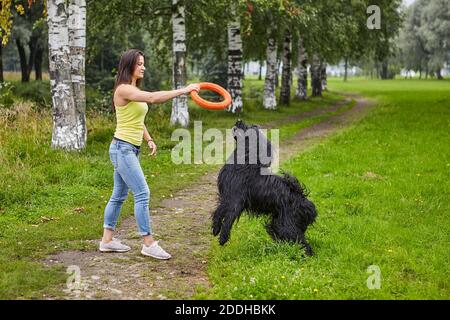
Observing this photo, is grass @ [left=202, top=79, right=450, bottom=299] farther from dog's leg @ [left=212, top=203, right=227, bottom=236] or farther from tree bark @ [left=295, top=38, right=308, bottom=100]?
tree bark @ [left=295, top=38, right=308, bottom=100]

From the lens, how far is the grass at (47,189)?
6078 millimetres

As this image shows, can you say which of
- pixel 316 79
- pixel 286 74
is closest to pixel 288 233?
pixel 286 74

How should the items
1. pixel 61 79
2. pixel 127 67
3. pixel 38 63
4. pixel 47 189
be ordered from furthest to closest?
pixel 38 63 → pixel 61 79 → pixel 47 189 → pixel 127 67

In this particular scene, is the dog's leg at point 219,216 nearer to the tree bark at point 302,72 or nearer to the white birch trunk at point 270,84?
the white birch trunk at point 270,84

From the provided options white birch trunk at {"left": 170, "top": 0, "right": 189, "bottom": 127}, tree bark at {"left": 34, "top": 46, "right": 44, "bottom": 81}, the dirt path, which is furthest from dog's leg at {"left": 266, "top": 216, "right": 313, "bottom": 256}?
tree bark at {"left": 34, "top": 46, "right": 44, "bottom": 81}

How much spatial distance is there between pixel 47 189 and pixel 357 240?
216 inches

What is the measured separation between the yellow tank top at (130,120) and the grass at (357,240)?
5.78ft

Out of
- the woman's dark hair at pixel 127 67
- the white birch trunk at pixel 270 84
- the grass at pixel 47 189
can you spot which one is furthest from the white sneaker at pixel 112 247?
the white birch trunk at pixel 270 84

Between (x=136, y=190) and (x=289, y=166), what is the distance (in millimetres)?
6220

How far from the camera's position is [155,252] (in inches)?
257

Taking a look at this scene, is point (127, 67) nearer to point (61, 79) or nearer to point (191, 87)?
point (191, 87)

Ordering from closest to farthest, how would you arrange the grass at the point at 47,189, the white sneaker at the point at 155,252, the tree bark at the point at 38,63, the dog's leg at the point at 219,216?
the grass at the point at 47,189 → the dog's leg at the point at 219,216 → the white sneaker at the point at 155,252 → the tree bark at the point at 38,63

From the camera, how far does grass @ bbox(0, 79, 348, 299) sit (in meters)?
6.08
